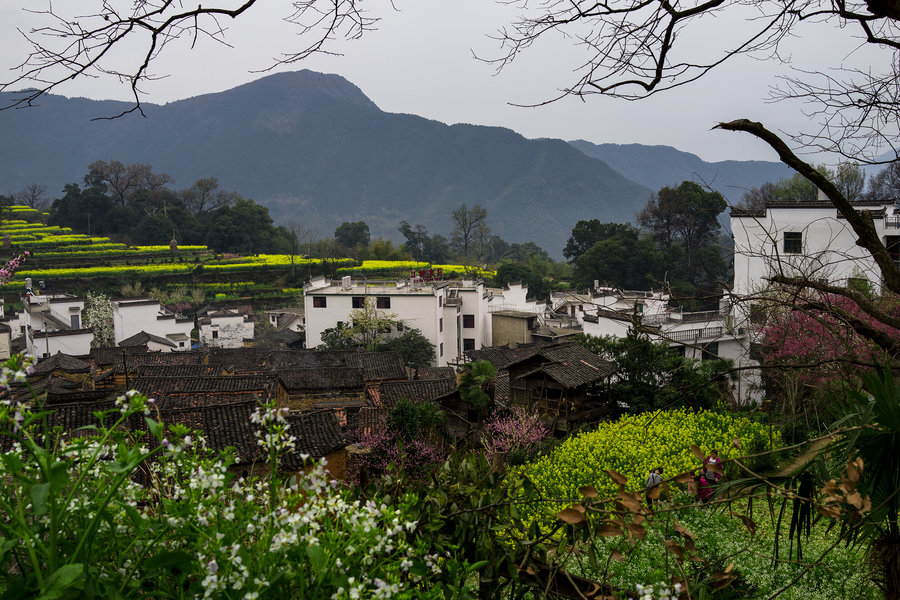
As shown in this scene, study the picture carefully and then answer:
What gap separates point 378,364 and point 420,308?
1266 cm

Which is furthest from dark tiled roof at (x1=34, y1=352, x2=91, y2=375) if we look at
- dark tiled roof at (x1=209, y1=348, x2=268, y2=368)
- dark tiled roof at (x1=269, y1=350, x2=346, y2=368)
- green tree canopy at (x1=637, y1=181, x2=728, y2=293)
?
green tree canopy at (x1=637, y1=181, x2=728, y2=293)

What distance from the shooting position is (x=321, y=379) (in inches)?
778

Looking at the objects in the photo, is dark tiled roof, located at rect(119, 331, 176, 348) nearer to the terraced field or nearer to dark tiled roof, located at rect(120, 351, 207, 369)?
dark tiled roof, located at rect(120, 351, 207, 369)

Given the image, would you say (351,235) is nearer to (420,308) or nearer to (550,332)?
(420,308)

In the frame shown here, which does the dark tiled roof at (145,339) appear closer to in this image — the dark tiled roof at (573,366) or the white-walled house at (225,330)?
the white-walled house at (225,330)

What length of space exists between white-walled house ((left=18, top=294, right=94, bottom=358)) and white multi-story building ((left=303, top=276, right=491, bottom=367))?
11.2 metres

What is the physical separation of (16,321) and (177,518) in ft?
134

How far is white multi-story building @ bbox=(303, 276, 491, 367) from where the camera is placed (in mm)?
36188

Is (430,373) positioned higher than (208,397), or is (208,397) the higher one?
(208,397)

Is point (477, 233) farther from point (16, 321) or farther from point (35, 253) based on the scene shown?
point (16, 321)

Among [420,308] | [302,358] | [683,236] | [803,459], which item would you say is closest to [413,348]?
A: [420,308]

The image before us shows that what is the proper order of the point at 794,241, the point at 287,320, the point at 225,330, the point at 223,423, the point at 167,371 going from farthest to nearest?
the point at 287,320 → the point at 225,330 → the point at 167,371 → the point at 794,241 → the point at 223,423

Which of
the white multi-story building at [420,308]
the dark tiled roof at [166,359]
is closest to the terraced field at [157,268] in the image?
the white multi-story building at [420,308]

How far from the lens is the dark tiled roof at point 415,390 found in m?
18.6
